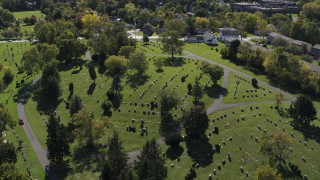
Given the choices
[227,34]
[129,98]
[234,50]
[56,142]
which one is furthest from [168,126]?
[227,34]

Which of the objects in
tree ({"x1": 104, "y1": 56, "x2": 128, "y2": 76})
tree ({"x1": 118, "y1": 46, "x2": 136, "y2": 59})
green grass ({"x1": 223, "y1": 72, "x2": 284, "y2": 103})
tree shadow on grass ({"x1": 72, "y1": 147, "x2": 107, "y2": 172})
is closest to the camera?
tree shadow on grass ({"x1": 72, "y1": 147, "x2": 107, "y2": 172})

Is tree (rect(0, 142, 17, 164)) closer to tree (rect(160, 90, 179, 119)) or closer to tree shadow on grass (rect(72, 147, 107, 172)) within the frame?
tree shadow on grass (rect(72, 147, 107, 172))

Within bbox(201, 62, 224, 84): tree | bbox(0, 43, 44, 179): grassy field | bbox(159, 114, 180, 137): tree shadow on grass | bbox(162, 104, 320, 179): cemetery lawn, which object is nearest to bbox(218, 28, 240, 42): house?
bbox(201, 62, 224, 84): tree

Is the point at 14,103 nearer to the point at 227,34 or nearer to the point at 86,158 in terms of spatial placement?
the point at 86,158

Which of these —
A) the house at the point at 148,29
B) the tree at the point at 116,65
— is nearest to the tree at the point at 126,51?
the tree at the point at 116,65

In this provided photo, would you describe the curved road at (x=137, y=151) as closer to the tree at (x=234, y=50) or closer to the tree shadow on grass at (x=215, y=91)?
the tree shadow on grass at (x=215, y=91)

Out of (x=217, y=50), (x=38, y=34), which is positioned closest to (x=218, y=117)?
(x=217, y=50)
